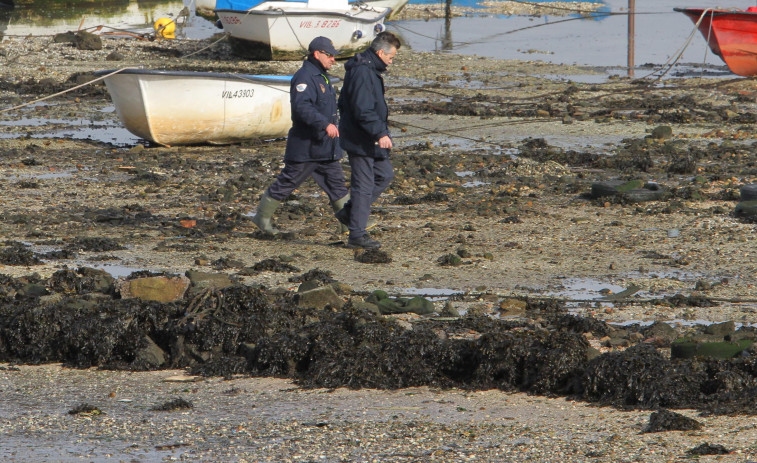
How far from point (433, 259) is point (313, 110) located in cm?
148

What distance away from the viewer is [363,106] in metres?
7.90

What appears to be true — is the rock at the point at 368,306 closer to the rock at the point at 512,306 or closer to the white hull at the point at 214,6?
the rock at the point at 512,306

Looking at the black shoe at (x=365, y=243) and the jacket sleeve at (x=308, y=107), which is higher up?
the jacket sleeve at (x=308, y=107)

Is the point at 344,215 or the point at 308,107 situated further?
the point at 344,215

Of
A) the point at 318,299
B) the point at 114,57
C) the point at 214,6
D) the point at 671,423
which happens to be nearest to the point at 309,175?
the point at 318,299

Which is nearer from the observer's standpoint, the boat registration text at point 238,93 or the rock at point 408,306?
the rock at point 408,306

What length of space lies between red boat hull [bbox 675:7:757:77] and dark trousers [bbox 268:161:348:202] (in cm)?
1253

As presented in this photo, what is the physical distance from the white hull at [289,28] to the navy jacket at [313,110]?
15.4m

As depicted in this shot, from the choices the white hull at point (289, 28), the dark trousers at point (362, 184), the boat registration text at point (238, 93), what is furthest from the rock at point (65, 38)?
the dark trousers at point (362, 184)

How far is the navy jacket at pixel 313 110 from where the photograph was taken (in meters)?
8.14

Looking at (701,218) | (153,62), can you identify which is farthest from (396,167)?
(153,62)

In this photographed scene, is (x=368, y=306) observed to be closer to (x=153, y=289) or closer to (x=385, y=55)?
(x=153, y=289)

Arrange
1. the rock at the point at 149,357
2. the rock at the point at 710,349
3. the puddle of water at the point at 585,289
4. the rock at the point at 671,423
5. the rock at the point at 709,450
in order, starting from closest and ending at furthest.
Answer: the rock at the point at 709,450 → the rock at the point at 671,423 → the rock at the point at 710,349 → the rock at the point at 149,357 → the puddle of water at the point at 585,289

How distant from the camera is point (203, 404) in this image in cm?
510
